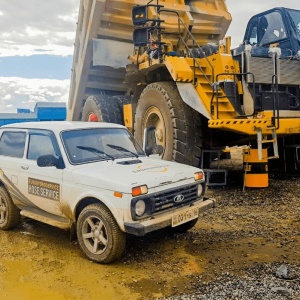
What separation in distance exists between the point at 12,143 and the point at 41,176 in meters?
1.05

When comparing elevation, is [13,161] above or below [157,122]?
below

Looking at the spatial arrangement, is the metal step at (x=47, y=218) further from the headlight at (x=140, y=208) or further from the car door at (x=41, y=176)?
the headlight at (x=140, y=208)

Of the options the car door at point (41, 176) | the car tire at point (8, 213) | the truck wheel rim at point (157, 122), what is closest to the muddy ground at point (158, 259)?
the car tire at point (8, 213)

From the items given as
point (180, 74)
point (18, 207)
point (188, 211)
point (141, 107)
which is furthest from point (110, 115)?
point (188, 211)

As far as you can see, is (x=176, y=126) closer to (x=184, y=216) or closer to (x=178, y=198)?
(x=178, y=198)

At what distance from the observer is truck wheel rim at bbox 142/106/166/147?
7.97 metres

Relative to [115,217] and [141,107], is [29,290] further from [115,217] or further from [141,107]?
[141,107]

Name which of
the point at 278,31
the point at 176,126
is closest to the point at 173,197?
the point at 176,126

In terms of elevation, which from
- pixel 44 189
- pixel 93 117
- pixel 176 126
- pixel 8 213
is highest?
pixel 93 117

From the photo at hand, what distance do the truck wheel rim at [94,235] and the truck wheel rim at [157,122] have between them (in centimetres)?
359

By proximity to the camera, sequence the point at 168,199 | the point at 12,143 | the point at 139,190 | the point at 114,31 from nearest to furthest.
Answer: the point at 139,190, the point at 168,199, the point at 12,143, the point at 114,31

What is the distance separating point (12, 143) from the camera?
19.3 feet

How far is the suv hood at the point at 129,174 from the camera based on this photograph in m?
4.34

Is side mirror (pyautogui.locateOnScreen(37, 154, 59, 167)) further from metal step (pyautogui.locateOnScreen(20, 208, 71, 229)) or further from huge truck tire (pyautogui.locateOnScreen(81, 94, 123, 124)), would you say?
huge truck tire (pyautogui.locateOnScreen(81, 94, 123, 124))
